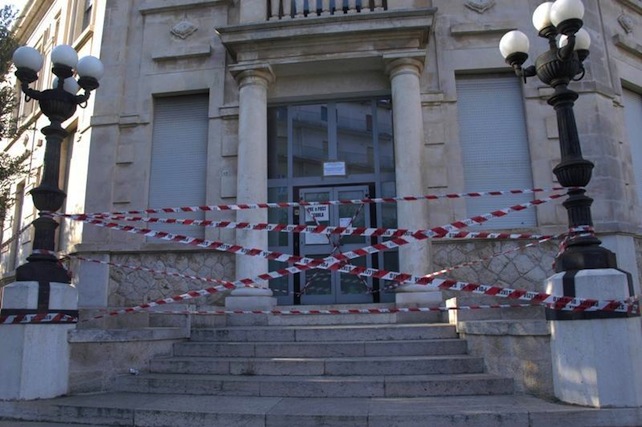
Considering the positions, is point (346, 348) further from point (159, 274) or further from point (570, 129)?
point (159, 274)

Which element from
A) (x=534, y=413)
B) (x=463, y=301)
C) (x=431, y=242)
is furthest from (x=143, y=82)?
(x=534, y=413)

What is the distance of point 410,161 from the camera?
9.20m

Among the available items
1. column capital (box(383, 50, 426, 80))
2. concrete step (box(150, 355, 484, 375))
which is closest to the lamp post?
concrete step (box(150, 355, 484, 375))

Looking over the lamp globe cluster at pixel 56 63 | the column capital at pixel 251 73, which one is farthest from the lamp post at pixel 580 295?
the lamp globe cluster at pixel 56 63

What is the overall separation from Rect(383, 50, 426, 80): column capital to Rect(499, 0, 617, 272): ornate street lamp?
376cm

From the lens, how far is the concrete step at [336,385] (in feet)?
17.6

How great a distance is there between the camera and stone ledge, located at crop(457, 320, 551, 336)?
17.2 ft

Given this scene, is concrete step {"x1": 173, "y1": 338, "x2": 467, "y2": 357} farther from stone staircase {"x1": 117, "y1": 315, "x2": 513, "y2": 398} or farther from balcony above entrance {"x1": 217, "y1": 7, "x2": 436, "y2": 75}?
balcony above entrance {"x1": 217, "y1": 7, "x2": 436, "y2": 75}

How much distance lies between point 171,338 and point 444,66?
719 cm

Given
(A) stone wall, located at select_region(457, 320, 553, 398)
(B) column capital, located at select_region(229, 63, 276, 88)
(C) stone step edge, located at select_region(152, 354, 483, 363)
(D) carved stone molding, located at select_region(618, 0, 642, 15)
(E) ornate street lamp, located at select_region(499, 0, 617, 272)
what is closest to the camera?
(E) ornate street lamp, located at select_region(499, 0, 617, 272)

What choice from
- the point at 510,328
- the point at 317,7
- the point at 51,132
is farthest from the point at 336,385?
the point at 317,7

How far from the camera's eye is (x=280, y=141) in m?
10.8

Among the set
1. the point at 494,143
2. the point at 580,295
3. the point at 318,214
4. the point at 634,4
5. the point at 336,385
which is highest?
the point at 634,4

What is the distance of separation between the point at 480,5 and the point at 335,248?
578 cm
